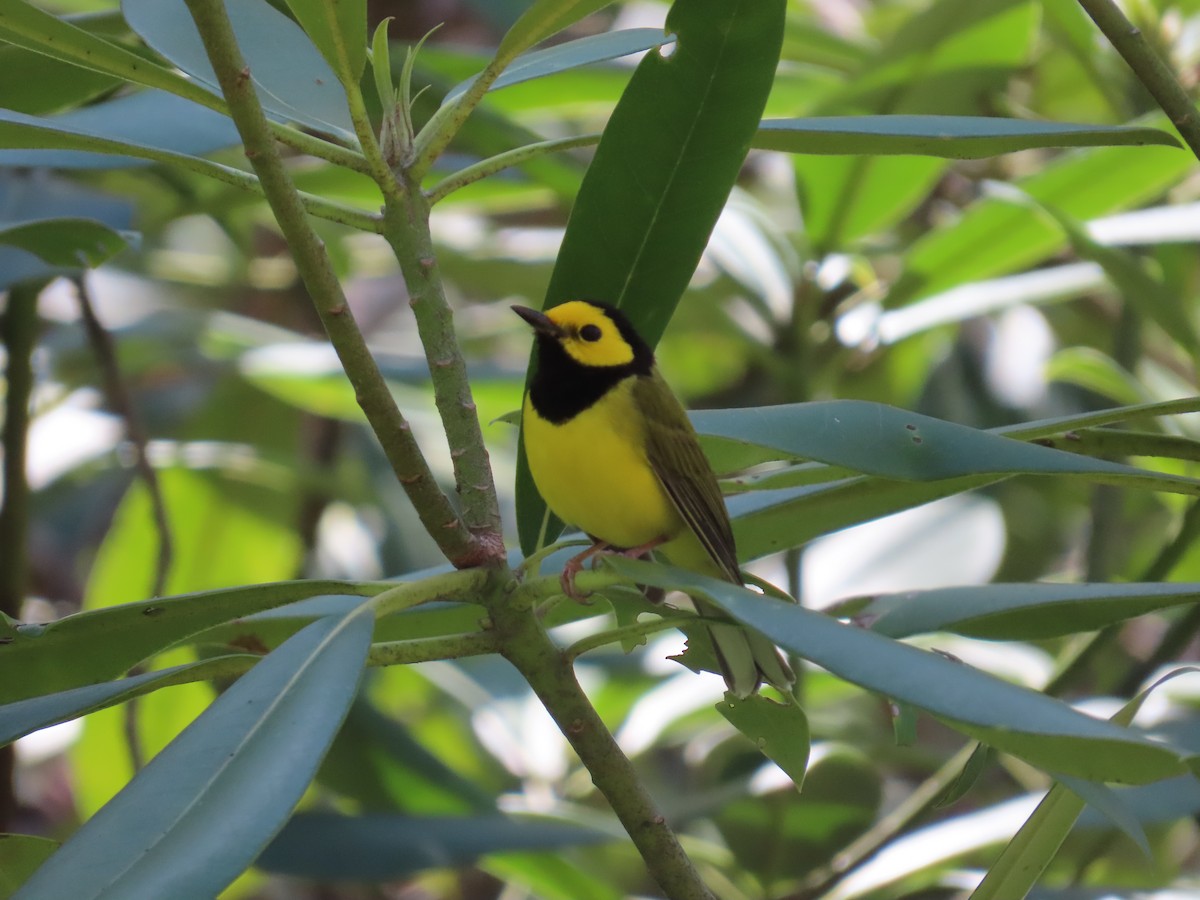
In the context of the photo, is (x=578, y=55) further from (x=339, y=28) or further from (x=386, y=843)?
(x=386, y=843)

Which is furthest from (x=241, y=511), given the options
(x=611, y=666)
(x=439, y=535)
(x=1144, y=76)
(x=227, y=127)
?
(x=1144, y=76)

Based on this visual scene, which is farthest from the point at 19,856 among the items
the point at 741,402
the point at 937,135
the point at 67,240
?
the point at 741,402

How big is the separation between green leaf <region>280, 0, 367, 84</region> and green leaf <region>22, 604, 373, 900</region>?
475mm

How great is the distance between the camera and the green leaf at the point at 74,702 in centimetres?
107

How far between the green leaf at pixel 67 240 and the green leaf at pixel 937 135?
2.38ft

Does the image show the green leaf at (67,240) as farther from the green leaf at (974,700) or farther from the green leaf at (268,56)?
the green leaf at (974,700)

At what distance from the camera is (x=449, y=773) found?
7.37ft

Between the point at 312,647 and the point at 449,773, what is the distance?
49.7 inches

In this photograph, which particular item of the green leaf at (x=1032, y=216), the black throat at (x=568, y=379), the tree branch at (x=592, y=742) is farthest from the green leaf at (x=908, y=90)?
the tree branch at (x=592, y=742)

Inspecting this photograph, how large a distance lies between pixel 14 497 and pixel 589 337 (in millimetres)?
903

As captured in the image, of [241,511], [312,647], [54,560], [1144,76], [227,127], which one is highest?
[54,560]

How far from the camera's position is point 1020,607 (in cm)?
116

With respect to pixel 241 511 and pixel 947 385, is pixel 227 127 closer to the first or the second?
pixel 241 511

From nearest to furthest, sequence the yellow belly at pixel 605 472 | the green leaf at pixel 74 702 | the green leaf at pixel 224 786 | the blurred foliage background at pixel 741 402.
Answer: the green leaf at pixel 224 786 < the green leaf at pixel 74 702 < the yellow belly at pixel 605 472 < the blurred foliage background at pixel 741 402
